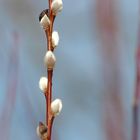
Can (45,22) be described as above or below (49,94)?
above

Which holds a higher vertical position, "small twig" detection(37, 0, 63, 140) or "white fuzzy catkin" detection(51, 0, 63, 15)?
"white fuzzy catkin" detection(51, 0, 63, 15)

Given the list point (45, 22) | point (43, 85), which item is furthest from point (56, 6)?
point (43, 85)

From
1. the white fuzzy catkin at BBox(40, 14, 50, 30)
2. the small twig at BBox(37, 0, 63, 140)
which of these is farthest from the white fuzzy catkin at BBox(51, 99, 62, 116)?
the white fuzzy catkin at BBox(40, 14, 50, 30)

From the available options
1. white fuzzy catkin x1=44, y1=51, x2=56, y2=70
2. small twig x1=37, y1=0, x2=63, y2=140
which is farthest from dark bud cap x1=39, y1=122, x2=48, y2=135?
white fuzzy catkin x1=44, y1=51, x2=56, y2=70

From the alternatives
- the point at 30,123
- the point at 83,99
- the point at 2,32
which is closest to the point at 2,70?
the point at 2,32

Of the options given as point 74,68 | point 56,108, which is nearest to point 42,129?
point 56,108

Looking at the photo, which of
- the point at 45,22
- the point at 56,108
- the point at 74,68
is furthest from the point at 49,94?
the point at 74,68

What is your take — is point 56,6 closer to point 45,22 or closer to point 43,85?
point 45,22

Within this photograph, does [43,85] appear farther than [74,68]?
No

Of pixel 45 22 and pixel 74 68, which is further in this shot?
pixel 74 68

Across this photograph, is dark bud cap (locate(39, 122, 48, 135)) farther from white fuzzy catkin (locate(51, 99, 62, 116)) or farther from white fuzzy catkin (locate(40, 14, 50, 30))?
white fuzzy catkin (locate(40, 14, 50, 30))

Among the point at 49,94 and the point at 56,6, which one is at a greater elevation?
the point at 56,6

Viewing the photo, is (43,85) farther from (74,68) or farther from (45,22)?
(74,68)

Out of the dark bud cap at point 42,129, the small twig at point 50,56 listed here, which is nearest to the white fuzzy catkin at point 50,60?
the small twig at point 50,56
